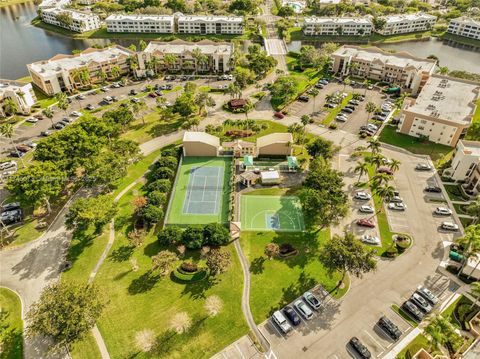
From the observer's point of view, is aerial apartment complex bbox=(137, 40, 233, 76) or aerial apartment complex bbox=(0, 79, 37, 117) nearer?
aerial apartment complex bbox=(0, 79, 37, 117)

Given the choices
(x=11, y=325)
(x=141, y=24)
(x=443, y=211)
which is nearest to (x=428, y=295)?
(x=443, y=211)

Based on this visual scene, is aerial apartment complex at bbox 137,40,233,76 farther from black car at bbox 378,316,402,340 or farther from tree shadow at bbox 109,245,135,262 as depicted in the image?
black car at bbox 378,316,402,340

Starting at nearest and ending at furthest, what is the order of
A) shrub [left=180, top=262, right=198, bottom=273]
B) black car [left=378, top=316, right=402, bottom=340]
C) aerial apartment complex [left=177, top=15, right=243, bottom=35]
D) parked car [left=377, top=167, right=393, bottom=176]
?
black car [left=378, top=316, right=402, bottom=340], shrub [left=180, top=262, right=198, bottom=273], parked car [left=377, top=167, right=393, bottom=176], aerial apartment complex [left=177, top=15, right=243, bottom=35]

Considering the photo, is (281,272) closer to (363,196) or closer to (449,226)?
(363,196)

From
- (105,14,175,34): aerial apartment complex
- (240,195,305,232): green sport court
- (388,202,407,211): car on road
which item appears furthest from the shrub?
(105,14,175,34): aerial apartment complex

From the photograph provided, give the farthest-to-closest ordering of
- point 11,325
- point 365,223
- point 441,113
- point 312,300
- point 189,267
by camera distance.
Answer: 1. point 441,113
2. point 365,223
3. point 189,267
4. point 312,300
5. point 11,325

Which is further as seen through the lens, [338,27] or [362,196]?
[338,27]

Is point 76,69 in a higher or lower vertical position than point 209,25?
lower
